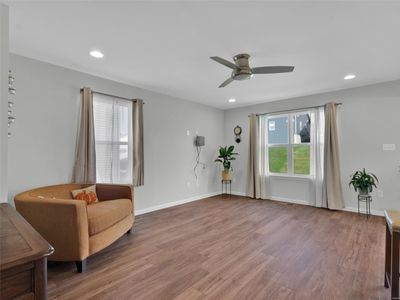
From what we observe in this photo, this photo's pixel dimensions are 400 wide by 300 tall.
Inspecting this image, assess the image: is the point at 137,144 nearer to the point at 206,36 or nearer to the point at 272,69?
the point at 206,36

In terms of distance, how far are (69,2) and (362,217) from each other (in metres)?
5.21

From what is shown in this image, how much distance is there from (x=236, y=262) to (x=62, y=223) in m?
1.87

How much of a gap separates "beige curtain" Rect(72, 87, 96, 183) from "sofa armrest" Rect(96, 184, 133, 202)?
24 cm

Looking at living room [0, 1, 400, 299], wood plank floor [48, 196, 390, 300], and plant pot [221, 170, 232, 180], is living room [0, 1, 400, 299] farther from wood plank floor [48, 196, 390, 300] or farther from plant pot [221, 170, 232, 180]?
plant pot [221, 170, 232, 180]

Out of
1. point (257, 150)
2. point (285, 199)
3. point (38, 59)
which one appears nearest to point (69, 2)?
point (38, 59)

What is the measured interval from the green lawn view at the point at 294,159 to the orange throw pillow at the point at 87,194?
4.07 meters

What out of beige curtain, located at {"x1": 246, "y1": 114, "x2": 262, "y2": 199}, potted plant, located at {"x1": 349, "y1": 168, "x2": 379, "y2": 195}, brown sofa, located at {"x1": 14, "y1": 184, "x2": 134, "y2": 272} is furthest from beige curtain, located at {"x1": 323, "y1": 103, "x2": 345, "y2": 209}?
brown sofa, located at {"x1": 14, "y1": 184, "x2": 134, "y2": 272}

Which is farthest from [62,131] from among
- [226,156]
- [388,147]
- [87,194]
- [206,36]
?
[388,147]

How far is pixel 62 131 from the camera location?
303 cm

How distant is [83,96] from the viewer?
3160 mm

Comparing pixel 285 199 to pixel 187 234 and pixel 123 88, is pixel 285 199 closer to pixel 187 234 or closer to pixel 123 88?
pixel 187 234

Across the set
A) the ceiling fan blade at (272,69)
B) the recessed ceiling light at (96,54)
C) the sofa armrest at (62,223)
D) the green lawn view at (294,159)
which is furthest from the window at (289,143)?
the sofa armrest at (62,223)

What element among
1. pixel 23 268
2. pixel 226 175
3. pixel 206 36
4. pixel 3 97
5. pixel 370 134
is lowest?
pixel 226 175

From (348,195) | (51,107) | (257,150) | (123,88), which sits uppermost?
(123,88)
